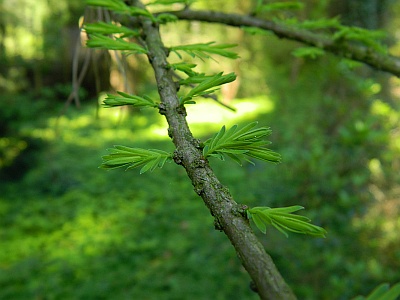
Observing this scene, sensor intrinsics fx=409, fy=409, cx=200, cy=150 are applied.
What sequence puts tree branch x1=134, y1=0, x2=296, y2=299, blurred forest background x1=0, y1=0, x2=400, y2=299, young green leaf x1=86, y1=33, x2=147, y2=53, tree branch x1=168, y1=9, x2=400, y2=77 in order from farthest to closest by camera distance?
blurred forest background x1=0, y1=0, x2=400, y2=299, tree branch x1=168, y1=9, x2=400, y2=77, young green leaf x1=86, y1=33, x2=147, y2=53, tree branch x1=134, y1=0, x2=296, y2=299

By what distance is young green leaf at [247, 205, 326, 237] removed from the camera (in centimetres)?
37

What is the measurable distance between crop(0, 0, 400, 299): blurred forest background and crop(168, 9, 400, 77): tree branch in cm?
5

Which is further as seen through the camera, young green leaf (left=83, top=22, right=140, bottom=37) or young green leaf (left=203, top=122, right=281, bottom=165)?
young green leaf (left=83, top=22, right=140, bottom=37)

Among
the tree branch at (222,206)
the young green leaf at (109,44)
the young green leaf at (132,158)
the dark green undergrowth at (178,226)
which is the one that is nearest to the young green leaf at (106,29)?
the young green leaf at (109,44)

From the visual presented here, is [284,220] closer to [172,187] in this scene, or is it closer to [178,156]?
[178,156]

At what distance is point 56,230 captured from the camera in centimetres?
430

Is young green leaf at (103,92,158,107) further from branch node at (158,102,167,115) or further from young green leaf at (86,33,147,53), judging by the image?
young green leaf at (86,33,147,53)

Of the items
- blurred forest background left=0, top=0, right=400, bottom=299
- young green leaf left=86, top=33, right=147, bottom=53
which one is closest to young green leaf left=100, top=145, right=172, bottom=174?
young green leaf left=86, top=33, right=147, bottom=53

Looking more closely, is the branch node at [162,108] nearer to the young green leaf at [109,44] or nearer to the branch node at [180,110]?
the branch node at [180,110]

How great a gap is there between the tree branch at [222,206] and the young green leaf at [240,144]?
0.02 meters

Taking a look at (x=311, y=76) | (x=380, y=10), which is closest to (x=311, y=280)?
(x=380, y=10)

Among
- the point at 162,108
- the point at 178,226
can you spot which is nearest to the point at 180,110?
the point at 162,108

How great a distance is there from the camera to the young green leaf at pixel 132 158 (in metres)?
0.44

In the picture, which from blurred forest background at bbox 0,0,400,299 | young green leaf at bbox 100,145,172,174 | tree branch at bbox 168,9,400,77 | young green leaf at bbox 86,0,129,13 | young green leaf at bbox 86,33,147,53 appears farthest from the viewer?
blurred forest background at bbox 0,0,400,299
